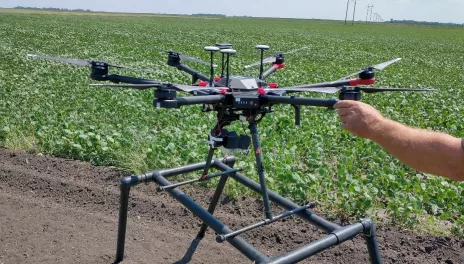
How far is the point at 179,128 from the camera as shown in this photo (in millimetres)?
6855

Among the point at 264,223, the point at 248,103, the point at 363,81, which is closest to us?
the point at 248,103

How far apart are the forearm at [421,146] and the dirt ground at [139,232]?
183cm

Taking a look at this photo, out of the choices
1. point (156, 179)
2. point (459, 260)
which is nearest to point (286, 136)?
point (459, 260)

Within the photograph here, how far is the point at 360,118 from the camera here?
2039 mm

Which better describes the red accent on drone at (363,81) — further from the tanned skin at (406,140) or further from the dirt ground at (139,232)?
the dirt ground at (139,232)

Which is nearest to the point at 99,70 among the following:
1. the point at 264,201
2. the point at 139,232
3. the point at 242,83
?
the point at 242,83

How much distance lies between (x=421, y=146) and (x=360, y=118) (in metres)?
0.29

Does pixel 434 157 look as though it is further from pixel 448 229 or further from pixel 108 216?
pixel 108 216

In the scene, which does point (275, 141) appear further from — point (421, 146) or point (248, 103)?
point (421, 146)

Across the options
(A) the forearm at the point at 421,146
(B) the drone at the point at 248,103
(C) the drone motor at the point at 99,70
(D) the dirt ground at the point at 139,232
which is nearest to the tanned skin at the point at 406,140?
(A) the forearm at the point at 421,146

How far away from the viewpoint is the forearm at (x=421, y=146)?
2.01 meters

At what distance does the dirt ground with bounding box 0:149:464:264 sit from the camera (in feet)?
12.2

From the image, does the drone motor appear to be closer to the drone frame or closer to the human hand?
the drone frame

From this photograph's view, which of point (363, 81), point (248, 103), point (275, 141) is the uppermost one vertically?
point (363, 81)
